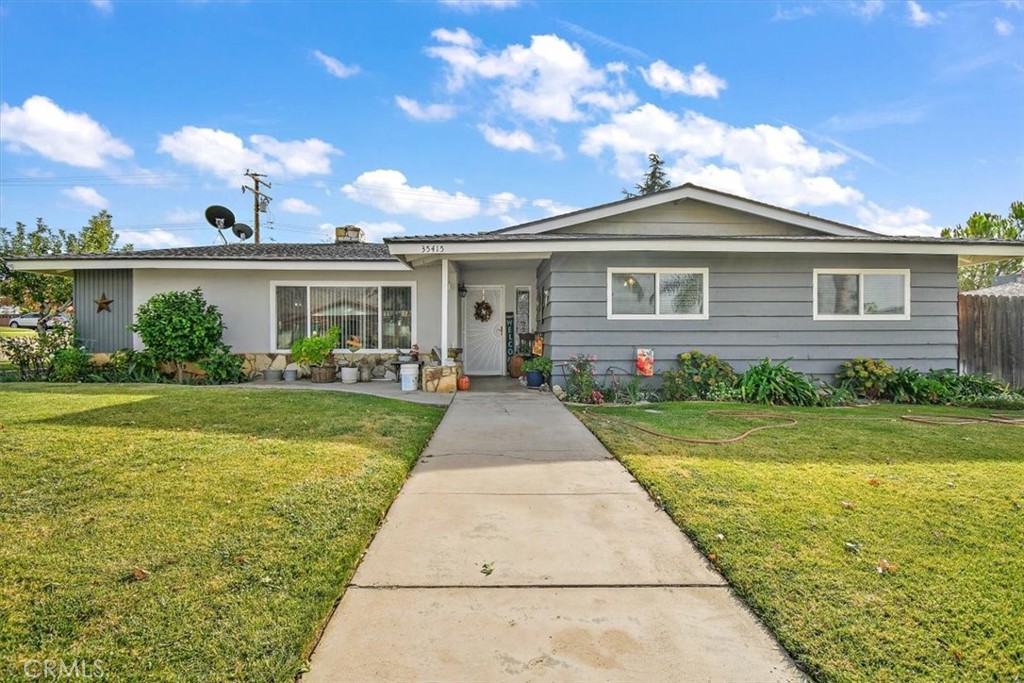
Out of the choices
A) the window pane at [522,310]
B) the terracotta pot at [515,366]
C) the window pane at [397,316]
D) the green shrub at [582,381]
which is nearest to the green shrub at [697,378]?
the green shrub at [582,381]

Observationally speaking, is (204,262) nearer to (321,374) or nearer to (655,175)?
(321,374)

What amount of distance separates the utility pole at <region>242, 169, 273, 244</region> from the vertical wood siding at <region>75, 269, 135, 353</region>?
1292 cm

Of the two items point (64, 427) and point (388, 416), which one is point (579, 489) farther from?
point (64, 427)

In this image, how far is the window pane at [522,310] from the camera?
12055mm

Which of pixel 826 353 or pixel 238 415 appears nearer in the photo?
pixel 238 415

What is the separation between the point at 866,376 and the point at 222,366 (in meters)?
12.2

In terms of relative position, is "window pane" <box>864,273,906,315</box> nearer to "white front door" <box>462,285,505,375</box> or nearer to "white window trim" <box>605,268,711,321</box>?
"white window trim" <box>605,268,711,321</box>

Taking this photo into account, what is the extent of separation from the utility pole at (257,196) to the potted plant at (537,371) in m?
19.2

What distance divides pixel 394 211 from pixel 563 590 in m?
32.2

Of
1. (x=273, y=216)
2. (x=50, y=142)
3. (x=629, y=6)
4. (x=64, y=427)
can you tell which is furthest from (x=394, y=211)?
(x=64, y=427)

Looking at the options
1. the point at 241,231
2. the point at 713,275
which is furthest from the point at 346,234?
the point at 713,275

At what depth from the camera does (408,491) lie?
11.9ft

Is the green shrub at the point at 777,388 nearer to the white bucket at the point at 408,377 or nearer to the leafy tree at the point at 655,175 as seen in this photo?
the white bucket at the point at 408,377

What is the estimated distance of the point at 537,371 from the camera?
903 centimetres
